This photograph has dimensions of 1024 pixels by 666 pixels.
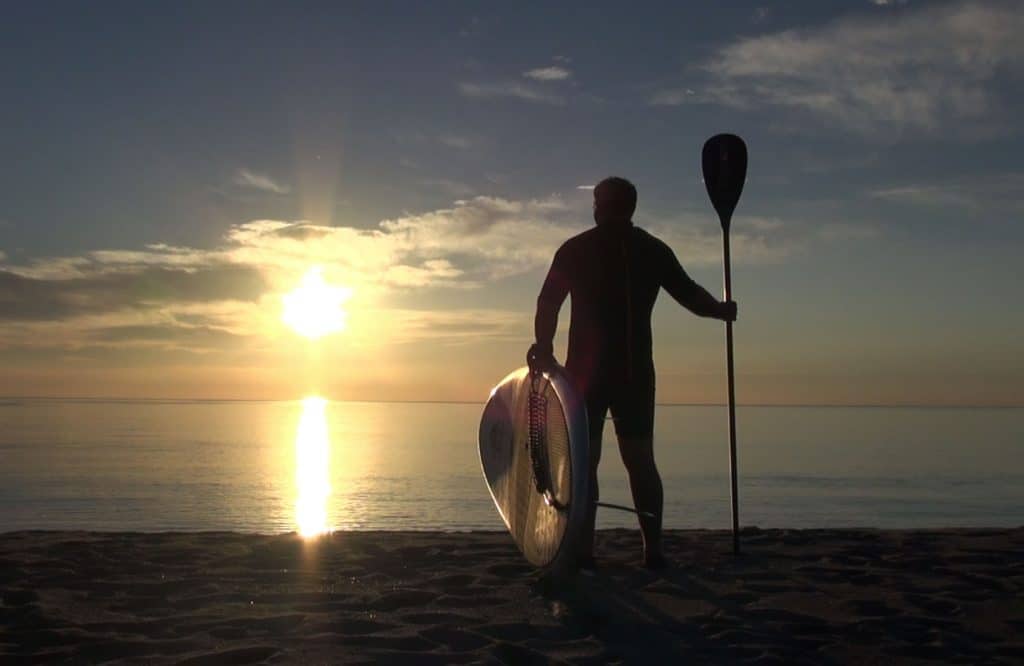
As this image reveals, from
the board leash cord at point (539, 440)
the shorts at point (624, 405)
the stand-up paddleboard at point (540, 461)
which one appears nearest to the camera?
the stand-up paddleboard at point (540, 461)

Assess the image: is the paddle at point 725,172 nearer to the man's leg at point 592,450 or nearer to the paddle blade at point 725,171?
the paddle blade at point 725,171

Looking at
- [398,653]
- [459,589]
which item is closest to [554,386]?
[459,589]

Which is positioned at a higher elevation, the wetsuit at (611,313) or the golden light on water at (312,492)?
the wetsuit at (611,313)

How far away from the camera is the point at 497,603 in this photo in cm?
520

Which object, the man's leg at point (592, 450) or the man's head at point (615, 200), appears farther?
the man's head at point (615, 200)

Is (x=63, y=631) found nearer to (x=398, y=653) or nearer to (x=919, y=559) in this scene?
(x=398, y=653)

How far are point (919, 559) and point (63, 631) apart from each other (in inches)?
204

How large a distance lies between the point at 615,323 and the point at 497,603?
182 cm

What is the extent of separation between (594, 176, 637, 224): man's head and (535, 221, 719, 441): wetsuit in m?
0.05

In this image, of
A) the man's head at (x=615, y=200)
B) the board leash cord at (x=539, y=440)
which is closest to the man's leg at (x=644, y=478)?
the board leash cord at (x=539, y=440)

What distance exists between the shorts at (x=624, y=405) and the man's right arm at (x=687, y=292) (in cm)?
66

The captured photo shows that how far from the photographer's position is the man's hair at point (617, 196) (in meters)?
6.04

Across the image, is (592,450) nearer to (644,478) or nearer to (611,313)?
(644,478)

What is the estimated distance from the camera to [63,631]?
→ 4613 mm
